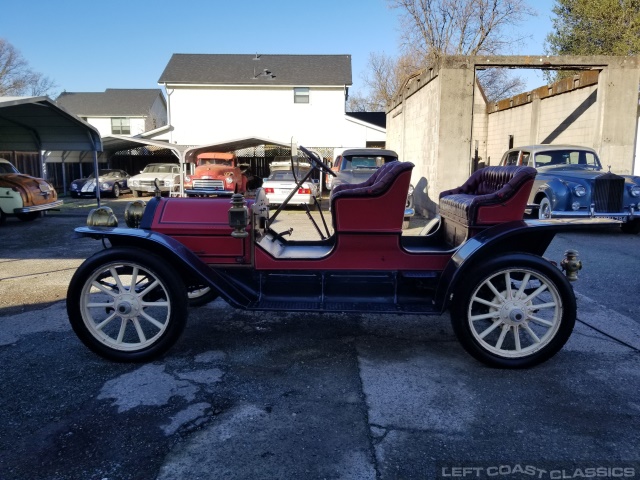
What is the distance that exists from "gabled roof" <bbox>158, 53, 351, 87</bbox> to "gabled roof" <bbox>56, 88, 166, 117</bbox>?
7.97m

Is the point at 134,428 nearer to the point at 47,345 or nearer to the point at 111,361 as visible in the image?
the point at 111,361

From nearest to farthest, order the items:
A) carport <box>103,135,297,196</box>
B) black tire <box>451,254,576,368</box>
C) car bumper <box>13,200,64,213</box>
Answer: black tire <box>451,254,576,368</box>
car bumper <box>13,200,64,213</box>
carport <box>103,135,297,196</box>

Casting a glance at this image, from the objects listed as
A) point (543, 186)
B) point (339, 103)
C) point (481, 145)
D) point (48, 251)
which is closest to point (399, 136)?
point (481, 145)

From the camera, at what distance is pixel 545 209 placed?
9.81 metres

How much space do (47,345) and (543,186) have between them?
9351 millimetres

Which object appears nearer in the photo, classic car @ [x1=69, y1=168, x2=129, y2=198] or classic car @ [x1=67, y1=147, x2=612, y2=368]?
classic car @ [x1=67, y1=147, x2=612, y2=368]


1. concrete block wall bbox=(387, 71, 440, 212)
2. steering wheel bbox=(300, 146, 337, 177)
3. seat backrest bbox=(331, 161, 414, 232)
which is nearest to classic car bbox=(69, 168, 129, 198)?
concrete block wall bbox=(387, 71, 440, 212)

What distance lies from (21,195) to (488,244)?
11388 millimetres

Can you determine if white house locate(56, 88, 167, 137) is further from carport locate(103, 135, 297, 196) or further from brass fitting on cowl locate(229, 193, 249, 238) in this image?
brass fitting on cowl locate(229, 193, 249, 238)

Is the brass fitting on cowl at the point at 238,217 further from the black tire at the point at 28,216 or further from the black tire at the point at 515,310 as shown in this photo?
the black tire at the point at 28,216

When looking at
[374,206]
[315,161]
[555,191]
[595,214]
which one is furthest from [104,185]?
[374,206]

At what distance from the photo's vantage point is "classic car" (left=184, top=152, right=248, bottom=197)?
16938mm

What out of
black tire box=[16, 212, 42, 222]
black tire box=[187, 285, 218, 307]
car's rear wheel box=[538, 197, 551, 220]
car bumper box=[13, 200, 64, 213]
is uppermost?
car's rear wheel box=[538, 197, 551, 220]

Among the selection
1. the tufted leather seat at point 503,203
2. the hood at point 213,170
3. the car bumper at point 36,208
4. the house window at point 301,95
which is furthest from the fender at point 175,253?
the house window at point 301,95
